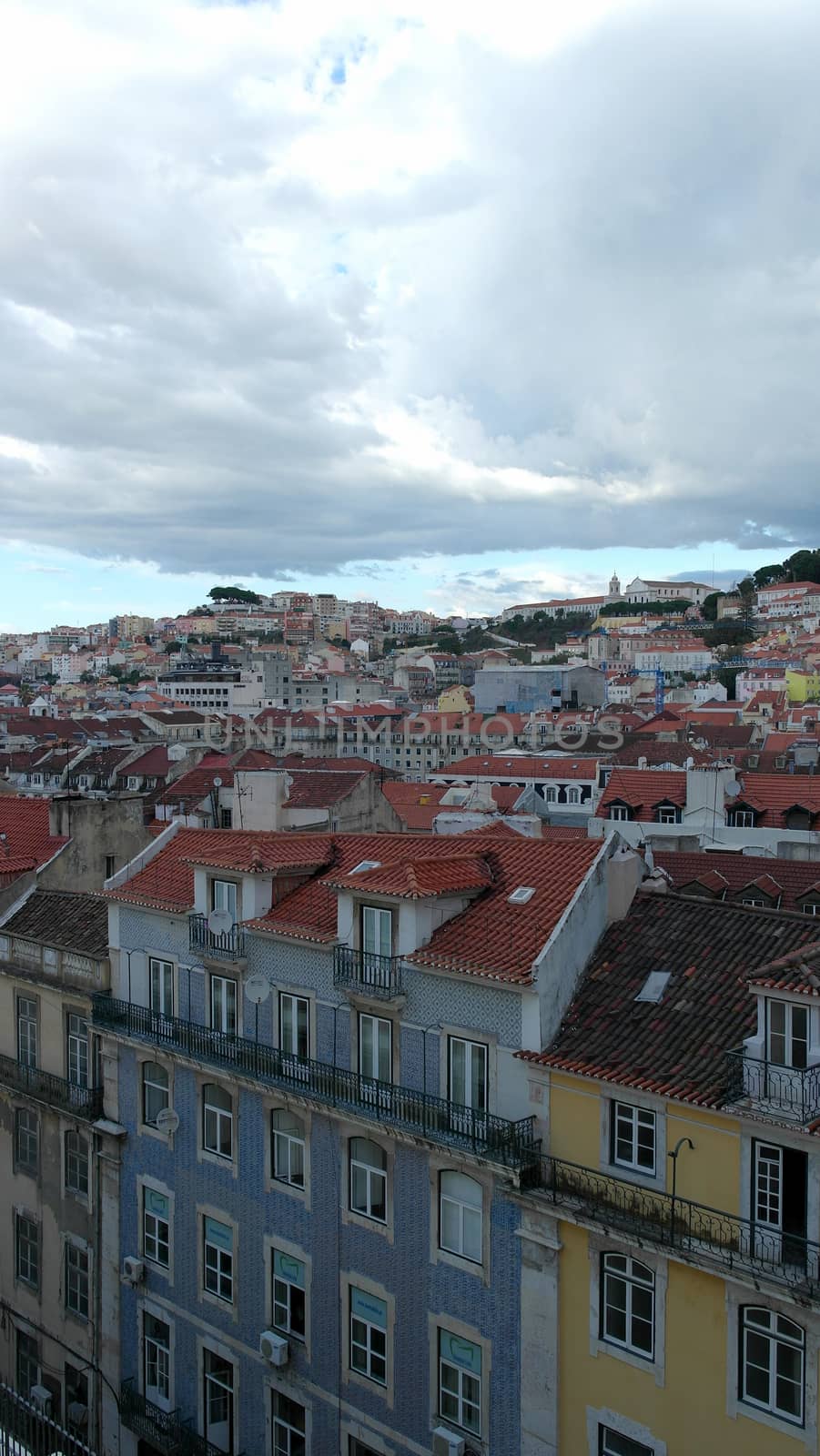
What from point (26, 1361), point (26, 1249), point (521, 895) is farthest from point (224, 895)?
point (26, 1361)

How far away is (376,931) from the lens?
13.7m

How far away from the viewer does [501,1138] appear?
11.9 m

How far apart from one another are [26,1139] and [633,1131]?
1214 cm

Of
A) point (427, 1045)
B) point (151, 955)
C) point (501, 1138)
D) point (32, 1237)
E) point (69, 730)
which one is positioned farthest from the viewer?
point (69, 730)

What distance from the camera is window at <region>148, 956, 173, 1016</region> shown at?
1653 centimetres

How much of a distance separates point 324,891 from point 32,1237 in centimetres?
902

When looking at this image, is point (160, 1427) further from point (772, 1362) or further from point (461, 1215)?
point (772, 1362)

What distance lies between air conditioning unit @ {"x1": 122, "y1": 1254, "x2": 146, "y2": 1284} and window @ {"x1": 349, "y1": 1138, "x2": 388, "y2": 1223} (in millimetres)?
4926

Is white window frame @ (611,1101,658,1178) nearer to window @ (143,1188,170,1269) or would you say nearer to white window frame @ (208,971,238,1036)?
white window frame @ (208,971,238,1036)

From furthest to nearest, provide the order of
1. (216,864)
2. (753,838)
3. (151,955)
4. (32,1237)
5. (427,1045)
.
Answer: (753,838) → (32,1237) → (151,955) → (216,864) → (427,1045)

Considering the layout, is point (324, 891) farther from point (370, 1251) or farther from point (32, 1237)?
point (32, 1237)

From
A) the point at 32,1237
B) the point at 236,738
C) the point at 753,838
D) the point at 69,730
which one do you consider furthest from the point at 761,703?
the point at 32,1237

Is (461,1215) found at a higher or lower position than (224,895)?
lower

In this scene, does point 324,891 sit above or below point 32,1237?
above
